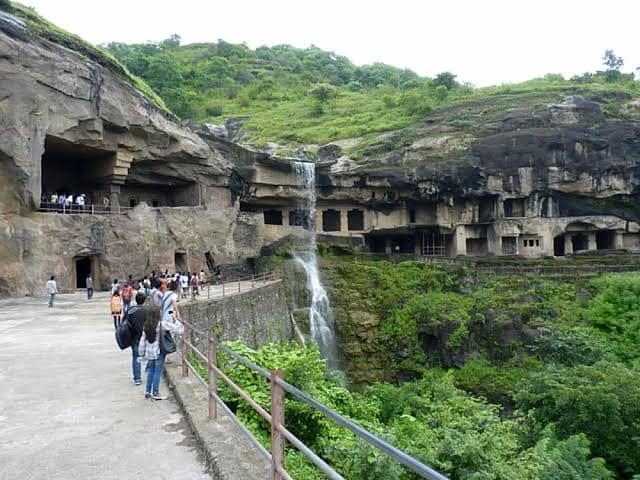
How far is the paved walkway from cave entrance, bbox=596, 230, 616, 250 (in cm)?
3618

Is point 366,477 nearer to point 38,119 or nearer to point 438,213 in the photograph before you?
point 38,119

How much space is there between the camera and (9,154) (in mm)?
19766

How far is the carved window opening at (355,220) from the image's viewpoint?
119 feet

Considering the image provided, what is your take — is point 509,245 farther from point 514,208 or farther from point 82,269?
point 82,269

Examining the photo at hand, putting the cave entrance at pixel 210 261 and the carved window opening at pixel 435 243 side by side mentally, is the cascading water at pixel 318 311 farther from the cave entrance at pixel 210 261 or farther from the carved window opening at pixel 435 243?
the carved window opening at pixel 435 243

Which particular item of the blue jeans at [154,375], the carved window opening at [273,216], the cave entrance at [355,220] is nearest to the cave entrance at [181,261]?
the carved window opening at [273,216]

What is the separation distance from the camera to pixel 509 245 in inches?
1412

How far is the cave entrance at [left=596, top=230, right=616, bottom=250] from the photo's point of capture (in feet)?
122

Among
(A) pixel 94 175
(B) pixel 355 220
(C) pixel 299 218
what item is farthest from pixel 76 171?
(B) pixel 355 220

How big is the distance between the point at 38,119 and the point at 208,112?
36.6 m

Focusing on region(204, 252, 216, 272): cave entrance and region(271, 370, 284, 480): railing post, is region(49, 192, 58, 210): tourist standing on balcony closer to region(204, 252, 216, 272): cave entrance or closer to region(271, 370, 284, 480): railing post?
region(204, 252, 216, 272): cave entrance

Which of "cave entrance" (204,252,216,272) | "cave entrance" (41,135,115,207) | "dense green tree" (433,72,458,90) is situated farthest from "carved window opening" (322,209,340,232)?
"dense green tree" (433,72,458,90)

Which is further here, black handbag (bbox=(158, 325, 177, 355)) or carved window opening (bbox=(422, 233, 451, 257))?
carved window opening (bbox=(422, 233, 451, 257))

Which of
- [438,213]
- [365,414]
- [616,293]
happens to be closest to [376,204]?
[438,213]
